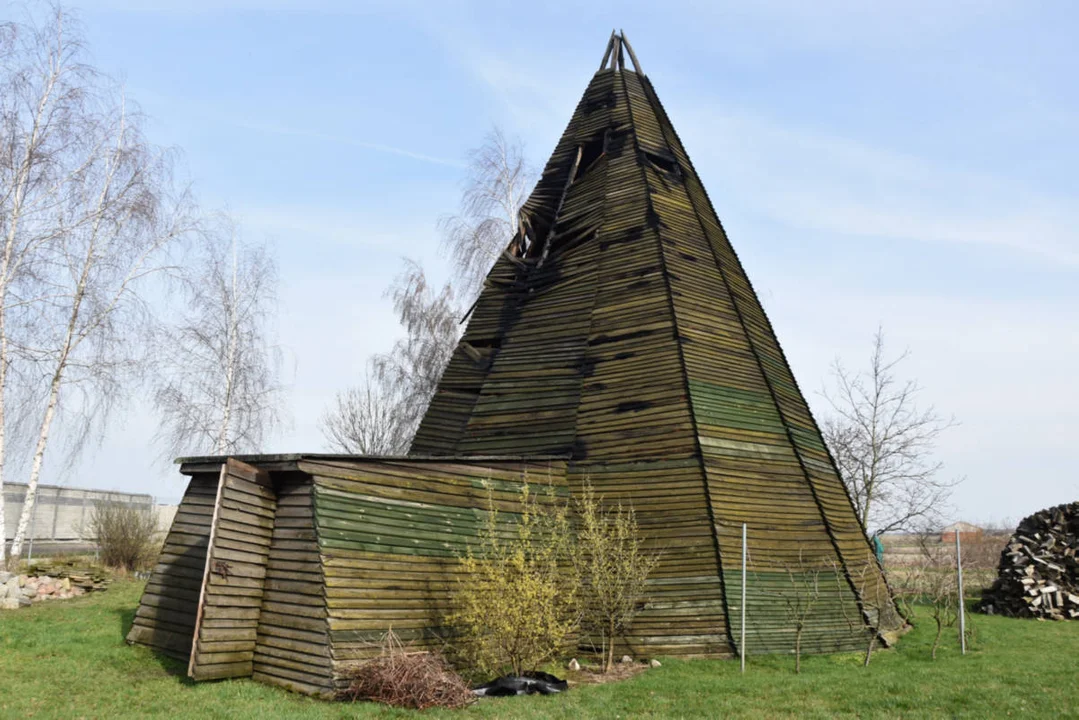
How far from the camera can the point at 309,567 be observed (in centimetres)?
1123

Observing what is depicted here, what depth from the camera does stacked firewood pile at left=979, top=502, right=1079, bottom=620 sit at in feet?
71.6

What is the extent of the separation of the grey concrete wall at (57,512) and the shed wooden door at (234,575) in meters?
20.7

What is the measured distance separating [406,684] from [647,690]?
3.32 metres

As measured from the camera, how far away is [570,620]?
41.8 feet

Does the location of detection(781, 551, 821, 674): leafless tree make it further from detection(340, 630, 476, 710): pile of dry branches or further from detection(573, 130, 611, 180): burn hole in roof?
detection(573, 130, 611, 180): burn hole in roof

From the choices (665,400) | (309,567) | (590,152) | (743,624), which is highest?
(590,152)

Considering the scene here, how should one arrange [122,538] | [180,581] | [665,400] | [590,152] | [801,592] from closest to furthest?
[180,581] → [801,592] → [665,400] → [590,152] → [122,538]

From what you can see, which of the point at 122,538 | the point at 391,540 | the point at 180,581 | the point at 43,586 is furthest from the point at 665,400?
the point at 122,538

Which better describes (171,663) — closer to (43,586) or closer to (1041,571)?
(43,586)

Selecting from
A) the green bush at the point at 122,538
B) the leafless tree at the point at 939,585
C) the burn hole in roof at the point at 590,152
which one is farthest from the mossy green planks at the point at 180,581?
the burn hole in roof at the point at 590,152

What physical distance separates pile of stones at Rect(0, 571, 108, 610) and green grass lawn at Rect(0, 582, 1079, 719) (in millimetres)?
2856

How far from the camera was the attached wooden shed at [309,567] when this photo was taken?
1090 centimetres

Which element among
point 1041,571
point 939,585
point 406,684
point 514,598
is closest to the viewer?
point 406,684

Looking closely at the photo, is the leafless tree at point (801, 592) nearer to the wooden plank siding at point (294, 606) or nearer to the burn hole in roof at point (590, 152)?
the wooden plank siding at point (294, 606)
